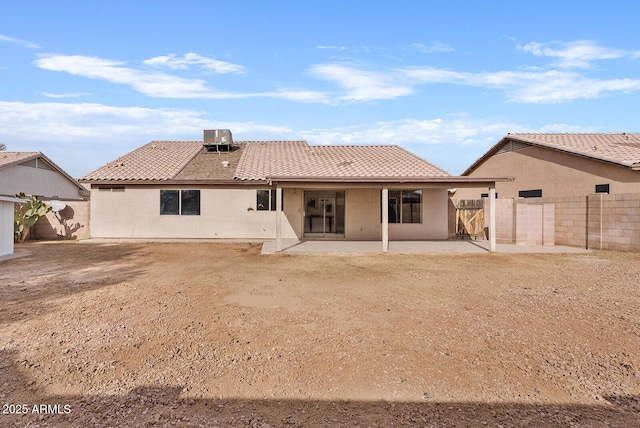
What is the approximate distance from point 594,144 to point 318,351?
2032cm

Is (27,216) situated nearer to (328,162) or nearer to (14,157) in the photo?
(14,157)

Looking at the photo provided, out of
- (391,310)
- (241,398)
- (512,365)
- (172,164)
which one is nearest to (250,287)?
(391,310)

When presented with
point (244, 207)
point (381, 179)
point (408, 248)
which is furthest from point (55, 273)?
point (408, 248)

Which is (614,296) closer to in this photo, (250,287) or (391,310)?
(391,310)

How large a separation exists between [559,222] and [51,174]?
2771cm

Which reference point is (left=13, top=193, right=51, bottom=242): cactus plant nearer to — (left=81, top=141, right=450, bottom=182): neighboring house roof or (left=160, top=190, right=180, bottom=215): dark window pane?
(left=81, top=141, right=450, bottom=182): neighboring house roof

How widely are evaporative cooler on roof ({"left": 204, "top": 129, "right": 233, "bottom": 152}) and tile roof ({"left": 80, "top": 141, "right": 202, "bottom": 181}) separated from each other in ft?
2.44

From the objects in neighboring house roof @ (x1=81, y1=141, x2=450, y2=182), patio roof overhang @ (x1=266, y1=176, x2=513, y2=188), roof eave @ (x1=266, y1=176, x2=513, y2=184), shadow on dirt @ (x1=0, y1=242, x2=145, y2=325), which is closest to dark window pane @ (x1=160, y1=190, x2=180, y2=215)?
neighboring house roof @ (x1=81, y1=141, x2=450, y2=182)

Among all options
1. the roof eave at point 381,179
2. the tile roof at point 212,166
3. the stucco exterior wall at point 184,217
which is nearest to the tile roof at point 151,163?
the tile roof at point 212,166

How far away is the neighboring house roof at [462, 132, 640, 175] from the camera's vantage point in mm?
15009

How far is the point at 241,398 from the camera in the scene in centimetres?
319

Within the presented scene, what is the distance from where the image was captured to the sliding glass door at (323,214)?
1670 centimetres

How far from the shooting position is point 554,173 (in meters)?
17.9

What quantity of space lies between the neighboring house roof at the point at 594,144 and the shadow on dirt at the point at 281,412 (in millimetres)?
15302
